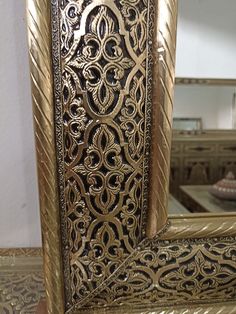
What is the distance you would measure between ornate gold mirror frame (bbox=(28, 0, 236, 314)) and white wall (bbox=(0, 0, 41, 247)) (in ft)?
0.58

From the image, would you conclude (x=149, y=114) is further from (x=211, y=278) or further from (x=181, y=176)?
(x=211, y=278)

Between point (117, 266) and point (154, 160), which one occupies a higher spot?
point (154, 160)

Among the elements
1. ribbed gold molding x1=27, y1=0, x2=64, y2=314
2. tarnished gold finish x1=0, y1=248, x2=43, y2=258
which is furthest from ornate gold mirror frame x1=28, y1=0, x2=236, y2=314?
tarnished gold finish x1=0, y1=248, x2=43, y2=258

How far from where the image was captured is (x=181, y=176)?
44 cm

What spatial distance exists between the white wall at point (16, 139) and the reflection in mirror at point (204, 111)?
240mm

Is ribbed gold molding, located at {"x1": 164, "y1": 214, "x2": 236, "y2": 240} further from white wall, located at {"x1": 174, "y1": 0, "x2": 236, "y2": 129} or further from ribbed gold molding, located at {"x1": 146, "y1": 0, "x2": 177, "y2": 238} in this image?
white wall, located at {"x1": 174, "y1": 0, "x2": 236, "y2": 129}

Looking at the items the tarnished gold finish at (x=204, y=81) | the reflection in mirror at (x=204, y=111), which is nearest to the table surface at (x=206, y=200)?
the reflection in mirror at (x=204, y=111)

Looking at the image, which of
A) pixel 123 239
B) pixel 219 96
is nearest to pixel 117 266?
pixel 123 239

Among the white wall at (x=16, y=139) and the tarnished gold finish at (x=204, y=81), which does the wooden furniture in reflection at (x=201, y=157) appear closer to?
the tarnished gold finish at (x=204, y=81)

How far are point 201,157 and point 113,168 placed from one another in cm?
12

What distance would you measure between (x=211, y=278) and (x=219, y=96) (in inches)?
9.1

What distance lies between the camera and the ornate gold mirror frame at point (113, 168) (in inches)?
14.0

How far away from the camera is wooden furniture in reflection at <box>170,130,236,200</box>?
429 mm

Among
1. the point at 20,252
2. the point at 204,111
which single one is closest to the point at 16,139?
the point at 20,252
